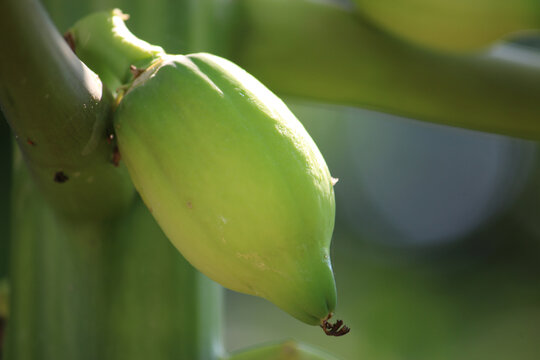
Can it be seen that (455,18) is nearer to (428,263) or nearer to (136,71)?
(136,71)

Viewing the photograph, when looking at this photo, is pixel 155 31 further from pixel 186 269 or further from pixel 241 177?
pixel 241 177

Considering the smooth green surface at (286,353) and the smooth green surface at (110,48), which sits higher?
the smooth green surface at (110,48)

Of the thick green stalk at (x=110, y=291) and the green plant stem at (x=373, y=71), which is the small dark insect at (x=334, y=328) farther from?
the green plant stem at (x=373, y=71)

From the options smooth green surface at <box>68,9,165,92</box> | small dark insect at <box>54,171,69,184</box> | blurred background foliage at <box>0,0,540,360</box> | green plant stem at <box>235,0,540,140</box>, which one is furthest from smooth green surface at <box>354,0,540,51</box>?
blurred background foliage at <box>0,0,540,360</box>

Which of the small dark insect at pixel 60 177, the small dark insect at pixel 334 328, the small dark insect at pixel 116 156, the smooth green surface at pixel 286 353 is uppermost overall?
the small dark insect at pixel 116 156

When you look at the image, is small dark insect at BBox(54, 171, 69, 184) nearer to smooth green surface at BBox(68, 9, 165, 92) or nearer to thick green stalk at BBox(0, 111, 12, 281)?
smooth green surface at BBox(68, 9, 165, 92)

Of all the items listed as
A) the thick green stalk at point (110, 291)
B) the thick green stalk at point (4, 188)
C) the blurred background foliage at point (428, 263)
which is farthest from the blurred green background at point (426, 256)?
the thick green stalk at point (110, 291)
